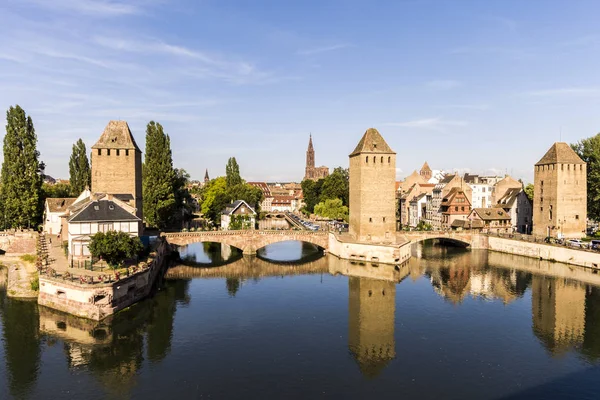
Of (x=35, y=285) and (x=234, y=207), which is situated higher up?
(x=234, y=207)

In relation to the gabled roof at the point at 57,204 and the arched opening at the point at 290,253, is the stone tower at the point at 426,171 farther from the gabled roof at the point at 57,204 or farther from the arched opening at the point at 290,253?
the gabled roof at the point at 57,204

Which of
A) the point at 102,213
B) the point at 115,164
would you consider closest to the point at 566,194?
the point at 102,213

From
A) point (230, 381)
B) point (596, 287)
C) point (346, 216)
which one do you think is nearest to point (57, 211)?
point (230, 381)

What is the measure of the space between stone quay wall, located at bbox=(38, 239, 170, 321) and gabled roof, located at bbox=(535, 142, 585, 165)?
179 feet

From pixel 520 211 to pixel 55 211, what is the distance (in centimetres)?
6816

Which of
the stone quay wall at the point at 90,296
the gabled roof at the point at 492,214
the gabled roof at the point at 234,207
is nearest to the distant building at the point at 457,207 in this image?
the gabled roof at the point at 492,214

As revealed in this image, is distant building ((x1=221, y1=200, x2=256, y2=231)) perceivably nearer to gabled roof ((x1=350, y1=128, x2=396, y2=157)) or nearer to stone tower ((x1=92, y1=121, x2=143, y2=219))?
stone tower ((x1=92, y1=121, x2=143, y2=219))

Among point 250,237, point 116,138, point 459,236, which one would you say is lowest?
point 459,236

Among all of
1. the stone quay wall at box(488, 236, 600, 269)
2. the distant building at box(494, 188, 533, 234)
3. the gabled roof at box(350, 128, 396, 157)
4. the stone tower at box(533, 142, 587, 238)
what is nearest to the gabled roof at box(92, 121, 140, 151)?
the gabled roof at box(350, 128, 396, 157)

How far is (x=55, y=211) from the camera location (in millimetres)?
54344

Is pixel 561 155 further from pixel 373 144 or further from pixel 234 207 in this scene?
pixel 234 207

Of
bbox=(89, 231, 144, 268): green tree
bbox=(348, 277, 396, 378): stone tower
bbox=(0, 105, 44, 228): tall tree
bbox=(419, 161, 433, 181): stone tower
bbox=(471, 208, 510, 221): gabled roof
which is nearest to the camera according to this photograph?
bbox=(348, 277, 396, 378): stone tower

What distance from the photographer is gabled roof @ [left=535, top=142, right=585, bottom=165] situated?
6025cm

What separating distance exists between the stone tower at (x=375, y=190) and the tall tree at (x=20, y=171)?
3887cm
